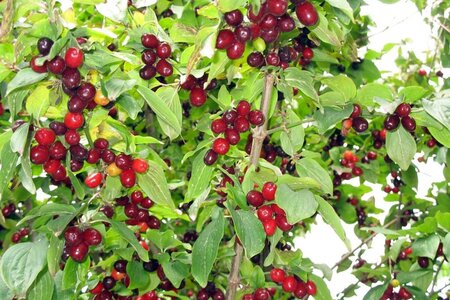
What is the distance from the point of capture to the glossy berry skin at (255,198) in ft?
6.36

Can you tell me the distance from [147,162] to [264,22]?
61 centimetres

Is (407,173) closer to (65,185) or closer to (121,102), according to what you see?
(65,185)

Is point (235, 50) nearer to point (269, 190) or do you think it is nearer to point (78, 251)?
point (269, 190)

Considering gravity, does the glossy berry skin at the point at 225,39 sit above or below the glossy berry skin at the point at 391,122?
above

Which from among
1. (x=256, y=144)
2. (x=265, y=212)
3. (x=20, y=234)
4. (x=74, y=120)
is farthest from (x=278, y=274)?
(x=20, y=234)

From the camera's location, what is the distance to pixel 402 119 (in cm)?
209

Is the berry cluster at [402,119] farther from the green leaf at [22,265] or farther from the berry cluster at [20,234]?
the berry cluster at [20,234]

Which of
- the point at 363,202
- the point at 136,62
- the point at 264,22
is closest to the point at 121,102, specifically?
the point at 136,62

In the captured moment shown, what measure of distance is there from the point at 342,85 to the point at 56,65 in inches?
36.1

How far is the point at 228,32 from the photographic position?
1731 mm

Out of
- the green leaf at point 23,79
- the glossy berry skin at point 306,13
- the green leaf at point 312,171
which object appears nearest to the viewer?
the green leaf at point 23,79

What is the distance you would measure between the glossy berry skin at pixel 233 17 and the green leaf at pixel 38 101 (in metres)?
0.55

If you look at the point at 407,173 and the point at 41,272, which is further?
→ the point at 407,173

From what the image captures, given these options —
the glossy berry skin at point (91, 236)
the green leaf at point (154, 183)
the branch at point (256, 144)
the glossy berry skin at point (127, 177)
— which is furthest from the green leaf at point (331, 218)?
the glossy berry skin at point (91, 236)
